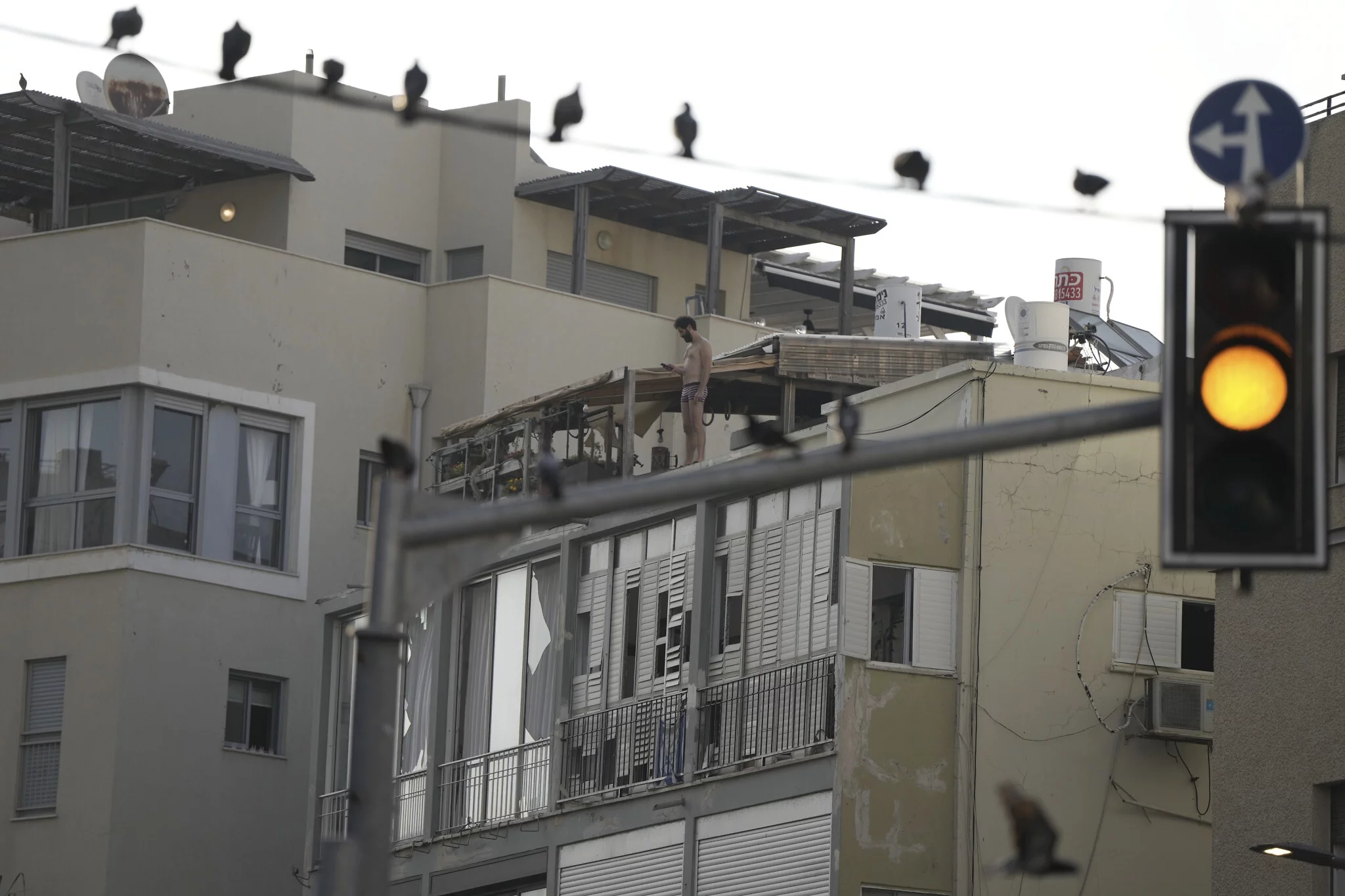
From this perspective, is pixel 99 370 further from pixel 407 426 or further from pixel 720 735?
pixel 720 735

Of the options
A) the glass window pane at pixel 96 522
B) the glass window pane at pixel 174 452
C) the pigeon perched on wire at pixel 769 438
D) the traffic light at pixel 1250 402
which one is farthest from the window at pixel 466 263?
the traffic light at pixel 1250 402

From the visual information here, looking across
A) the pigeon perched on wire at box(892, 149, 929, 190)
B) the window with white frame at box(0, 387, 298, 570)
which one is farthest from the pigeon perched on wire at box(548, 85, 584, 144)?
the window with white frame at box(0, 387, 298, 570)

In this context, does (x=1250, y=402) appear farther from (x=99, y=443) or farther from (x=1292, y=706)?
(x=99, y=443)

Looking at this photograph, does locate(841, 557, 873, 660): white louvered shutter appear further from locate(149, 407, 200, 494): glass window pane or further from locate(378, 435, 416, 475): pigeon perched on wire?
locate(378, 435, 416, 475): pigeon perched on wire

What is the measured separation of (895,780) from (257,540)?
12.8m

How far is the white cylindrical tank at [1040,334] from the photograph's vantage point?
26.4 meters

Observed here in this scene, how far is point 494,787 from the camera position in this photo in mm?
27984

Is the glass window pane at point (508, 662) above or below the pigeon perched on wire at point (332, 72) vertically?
below

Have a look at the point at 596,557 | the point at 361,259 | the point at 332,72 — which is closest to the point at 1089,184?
the point at 332,72

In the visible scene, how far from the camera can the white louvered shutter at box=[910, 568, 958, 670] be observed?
2430 cm

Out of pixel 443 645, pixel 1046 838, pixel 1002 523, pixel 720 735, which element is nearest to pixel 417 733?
pixel 443 645

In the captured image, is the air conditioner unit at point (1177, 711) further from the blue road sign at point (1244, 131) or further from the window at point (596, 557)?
the blue road sign at point (1244, 131)

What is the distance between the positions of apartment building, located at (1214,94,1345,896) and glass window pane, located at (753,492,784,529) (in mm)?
5445

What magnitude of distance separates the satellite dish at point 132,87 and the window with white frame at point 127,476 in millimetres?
5373
